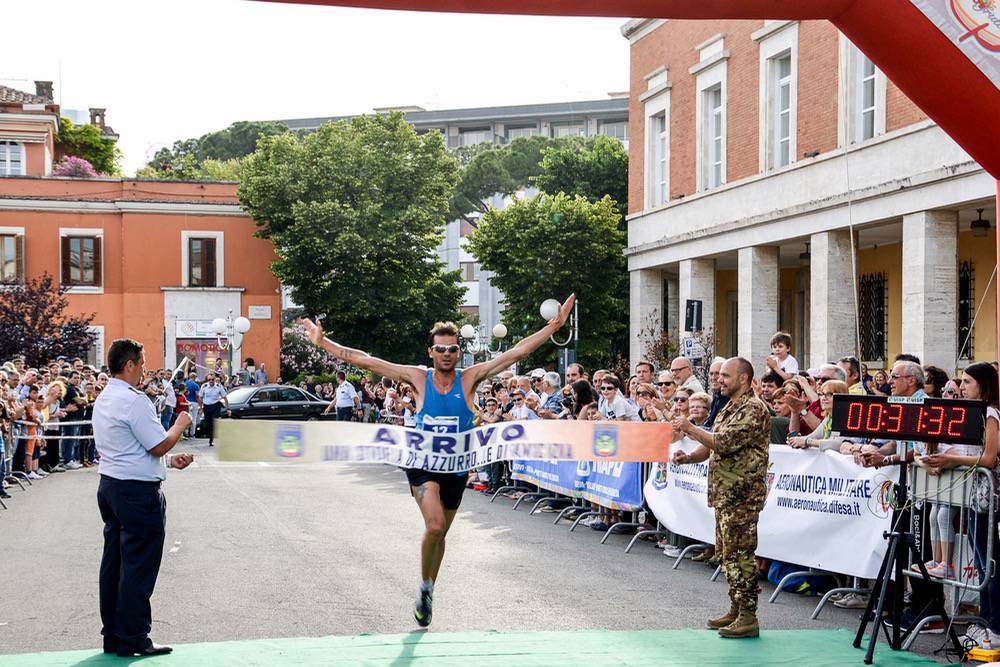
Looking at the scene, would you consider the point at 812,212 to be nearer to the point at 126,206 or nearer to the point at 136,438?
the point at 136,438

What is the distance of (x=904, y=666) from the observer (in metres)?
8.79

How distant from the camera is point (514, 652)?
29.3 ft

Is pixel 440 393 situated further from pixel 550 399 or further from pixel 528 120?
pixel 528 120

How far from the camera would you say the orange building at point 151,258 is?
54469 mm

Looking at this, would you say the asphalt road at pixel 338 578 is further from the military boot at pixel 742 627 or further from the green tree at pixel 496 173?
the green tree at pixel 496 173

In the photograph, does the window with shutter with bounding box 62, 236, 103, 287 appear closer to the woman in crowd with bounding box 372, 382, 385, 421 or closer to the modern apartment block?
the woman in crowd with bounding box 372, 382, 385, 421

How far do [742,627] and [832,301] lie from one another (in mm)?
17293

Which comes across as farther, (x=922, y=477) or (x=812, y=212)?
(x=812, y=212)

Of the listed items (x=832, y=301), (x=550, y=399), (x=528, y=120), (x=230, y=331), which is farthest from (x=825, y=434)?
(x=528, y=120)

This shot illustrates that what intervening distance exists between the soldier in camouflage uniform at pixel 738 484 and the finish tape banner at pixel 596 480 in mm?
4841

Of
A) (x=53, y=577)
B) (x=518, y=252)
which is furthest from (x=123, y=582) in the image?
(x=518, y=252)

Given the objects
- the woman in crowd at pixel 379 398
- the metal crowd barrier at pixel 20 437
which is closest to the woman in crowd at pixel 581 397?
the metal crowd barrier at pixel 20 437

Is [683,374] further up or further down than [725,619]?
further up

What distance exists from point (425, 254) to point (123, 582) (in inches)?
1721
